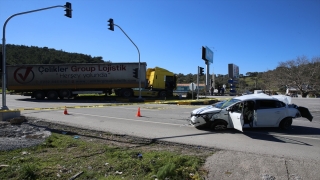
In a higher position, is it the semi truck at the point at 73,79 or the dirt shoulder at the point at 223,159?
the semi truck at the point at 73,79

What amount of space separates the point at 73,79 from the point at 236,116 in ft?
70.0

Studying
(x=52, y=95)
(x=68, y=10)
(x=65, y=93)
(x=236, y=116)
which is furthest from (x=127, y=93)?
(x=236, y=116)

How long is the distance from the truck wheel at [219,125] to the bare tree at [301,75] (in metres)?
49.7

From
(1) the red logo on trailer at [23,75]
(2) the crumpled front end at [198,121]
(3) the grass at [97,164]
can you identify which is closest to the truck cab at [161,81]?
(1) the red logo on trailer at [23,75]

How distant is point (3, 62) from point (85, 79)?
14.7 metres

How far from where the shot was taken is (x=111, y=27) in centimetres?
1892

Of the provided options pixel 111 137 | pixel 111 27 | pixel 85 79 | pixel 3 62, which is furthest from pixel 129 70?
pixel 111 137

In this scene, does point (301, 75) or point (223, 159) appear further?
point (301, 75)

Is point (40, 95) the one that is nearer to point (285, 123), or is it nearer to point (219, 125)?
point (219, 125)

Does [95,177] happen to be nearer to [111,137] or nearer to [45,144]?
[45,144]

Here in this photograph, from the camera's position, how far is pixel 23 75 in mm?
25734

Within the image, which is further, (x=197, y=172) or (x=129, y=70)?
(x=129, y=70)

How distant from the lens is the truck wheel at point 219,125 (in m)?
8.93

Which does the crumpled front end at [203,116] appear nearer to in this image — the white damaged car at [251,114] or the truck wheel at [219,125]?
the white damaged car at [251,114]
